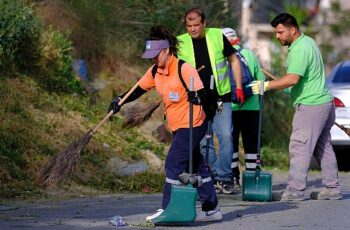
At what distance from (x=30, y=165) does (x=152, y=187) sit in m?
1.41

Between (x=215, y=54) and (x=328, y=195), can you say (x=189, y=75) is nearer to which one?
(x=215, y=54)

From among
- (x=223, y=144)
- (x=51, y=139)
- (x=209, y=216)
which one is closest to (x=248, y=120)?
(x=223, y=144)

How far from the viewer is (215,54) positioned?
1073cm

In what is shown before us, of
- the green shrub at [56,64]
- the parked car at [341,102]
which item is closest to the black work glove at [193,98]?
the parked car at [341,102]

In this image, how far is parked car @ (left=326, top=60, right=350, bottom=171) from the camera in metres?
14.0

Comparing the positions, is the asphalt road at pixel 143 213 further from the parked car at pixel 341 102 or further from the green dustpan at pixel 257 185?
the parked car at pixel 341 102

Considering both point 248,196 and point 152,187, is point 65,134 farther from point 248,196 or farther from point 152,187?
point 248,196

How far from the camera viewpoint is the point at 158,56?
28.9 feet

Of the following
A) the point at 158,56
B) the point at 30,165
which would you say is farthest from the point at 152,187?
the point at 158,56

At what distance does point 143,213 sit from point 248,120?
98.1 inches

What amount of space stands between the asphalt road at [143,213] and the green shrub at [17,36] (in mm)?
2980

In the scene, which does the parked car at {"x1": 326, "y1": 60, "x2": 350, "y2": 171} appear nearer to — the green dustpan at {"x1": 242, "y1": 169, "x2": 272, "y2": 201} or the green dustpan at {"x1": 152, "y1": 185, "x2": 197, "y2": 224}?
the green dustpan at {"x1": 242, "y1": 169, "x2": 272, "y2": 201}

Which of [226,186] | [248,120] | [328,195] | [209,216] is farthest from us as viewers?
[248,120]

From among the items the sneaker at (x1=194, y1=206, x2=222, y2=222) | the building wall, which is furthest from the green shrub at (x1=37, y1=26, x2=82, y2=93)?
the building wall
